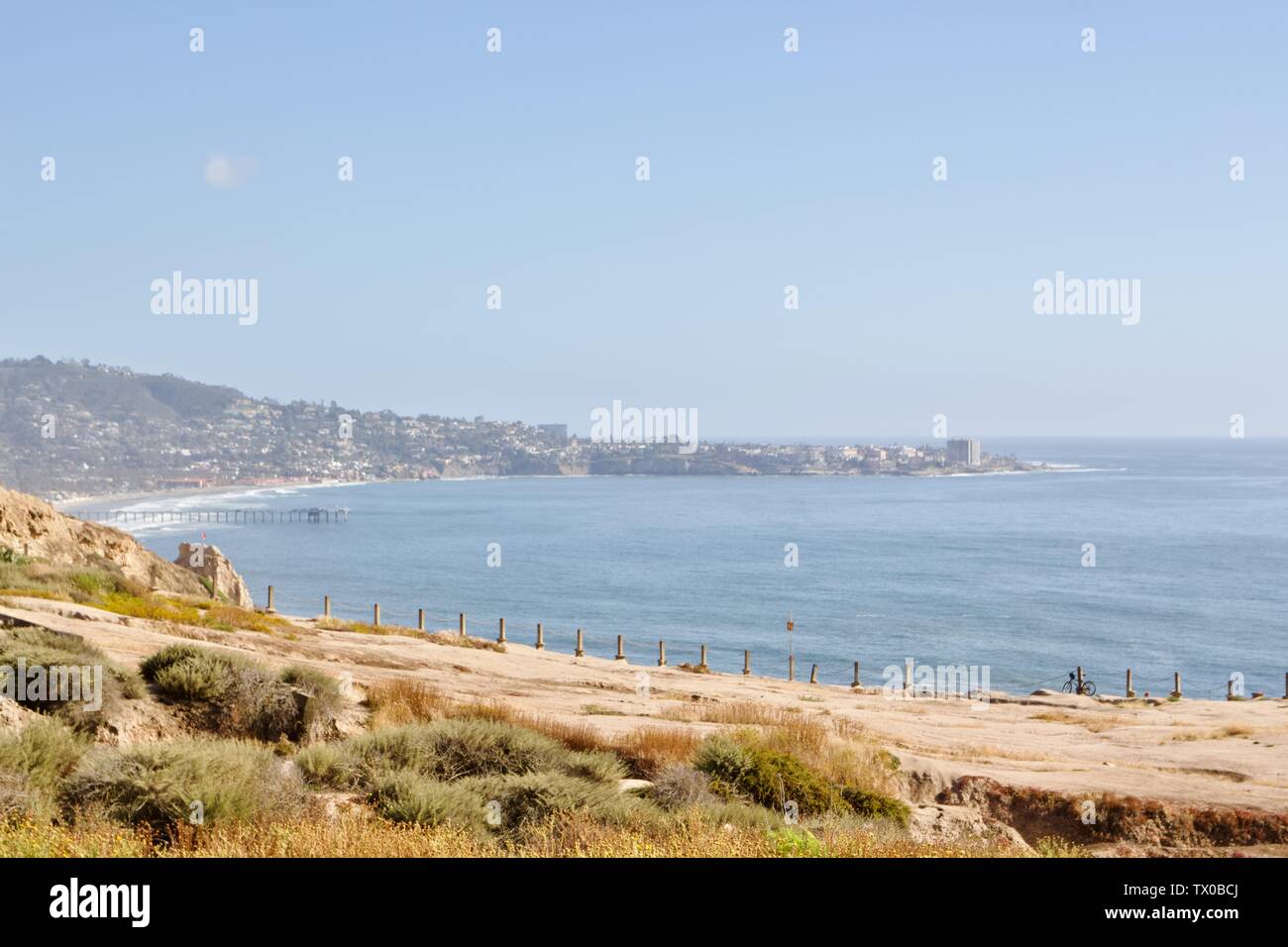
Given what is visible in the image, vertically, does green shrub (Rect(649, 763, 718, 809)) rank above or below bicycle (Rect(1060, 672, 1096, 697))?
above

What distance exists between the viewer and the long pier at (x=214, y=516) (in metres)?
152

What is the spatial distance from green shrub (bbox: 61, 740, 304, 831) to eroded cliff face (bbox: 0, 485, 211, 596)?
21.1 metres

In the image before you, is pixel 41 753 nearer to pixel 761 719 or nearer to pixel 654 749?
pixel 654 749

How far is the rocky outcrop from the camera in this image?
41.2 m

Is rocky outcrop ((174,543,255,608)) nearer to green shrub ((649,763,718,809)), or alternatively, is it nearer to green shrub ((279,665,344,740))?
green shrub ((279,665,344,740))

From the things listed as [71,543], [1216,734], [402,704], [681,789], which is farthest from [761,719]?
[71,543]

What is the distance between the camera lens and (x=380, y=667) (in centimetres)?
2181

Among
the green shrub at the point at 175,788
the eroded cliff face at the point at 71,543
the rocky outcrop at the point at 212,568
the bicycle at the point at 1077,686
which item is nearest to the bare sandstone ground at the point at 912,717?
the green shrub at the point at 175,788

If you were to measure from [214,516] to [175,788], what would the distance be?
16926 centimetres

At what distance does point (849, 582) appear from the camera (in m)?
86.4

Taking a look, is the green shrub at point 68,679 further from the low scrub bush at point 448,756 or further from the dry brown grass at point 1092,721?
the dry brown grass at point 1092,721

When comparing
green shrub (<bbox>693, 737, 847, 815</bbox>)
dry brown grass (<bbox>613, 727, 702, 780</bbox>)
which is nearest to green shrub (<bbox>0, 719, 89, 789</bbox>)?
dry brown grass (<bbox>613, 727, 702, 780</bbox>)
